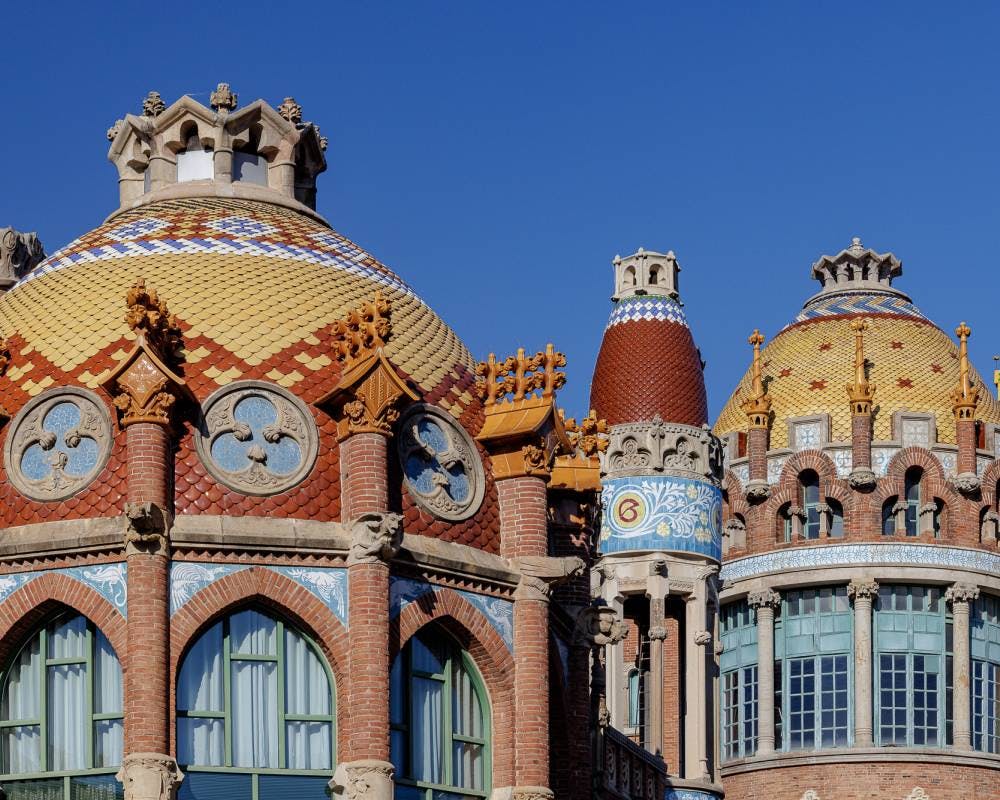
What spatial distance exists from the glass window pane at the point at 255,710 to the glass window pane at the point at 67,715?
6.57ft

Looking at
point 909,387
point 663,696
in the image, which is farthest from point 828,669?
point 663,696

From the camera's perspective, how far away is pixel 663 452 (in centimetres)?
6362

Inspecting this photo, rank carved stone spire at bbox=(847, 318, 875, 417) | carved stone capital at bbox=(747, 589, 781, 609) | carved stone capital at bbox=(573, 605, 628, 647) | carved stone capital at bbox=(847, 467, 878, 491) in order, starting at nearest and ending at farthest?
carved stone capital at bbox=(573, 605, 628, 647), carved stone capital at bbox=(847, 467, 878, 491), carved stone spire at bbox=(847, 318, 875, 417), carved stone capital at bbox=(747, 589, 781, 609)

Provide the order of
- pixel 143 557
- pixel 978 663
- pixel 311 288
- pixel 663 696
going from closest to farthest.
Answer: pixel 143 557
pixel 311 288
pixel 663 696
pixel 978 663

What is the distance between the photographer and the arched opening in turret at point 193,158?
45.9 m

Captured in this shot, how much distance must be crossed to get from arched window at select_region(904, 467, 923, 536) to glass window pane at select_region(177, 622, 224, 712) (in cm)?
4302

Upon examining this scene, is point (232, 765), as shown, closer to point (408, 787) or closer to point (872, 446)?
point (408, 787)

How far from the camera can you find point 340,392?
133 feet

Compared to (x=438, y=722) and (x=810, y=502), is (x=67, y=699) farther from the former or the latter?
(x=810, y=502)

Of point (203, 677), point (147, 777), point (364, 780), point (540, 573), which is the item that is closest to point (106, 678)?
point (203, 677)

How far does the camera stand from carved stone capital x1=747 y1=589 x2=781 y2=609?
80250 millimetres

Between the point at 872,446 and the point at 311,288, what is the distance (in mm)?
39500

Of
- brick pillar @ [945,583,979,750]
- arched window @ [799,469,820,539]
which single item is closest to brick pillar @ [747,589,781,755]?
arched window @ [799,469,820,539]

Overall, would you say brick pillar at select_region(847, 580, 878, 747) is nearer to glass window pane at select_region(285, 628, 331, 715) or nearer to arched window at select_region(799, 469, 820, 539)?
arched window at select_region(799, 469, 820, 539)
